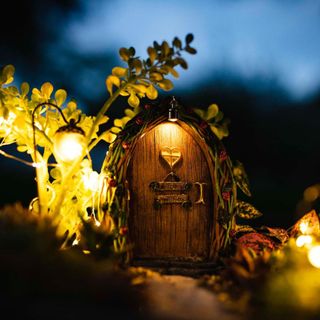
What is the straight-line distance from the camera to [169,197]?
3.27 meters

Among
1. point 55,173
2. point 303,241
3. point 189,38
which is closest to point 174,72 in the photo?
point 189,38

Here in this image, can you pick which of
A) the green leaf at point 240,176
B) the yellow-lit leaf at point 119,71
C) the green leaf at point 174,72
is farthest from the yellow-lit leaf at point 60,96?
the green leaf at point 240,176

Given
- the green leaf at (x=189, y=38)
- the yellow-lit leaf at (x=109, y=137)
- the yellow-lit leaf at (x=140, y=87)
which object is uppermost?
the green leaf at (x=189, y=38)

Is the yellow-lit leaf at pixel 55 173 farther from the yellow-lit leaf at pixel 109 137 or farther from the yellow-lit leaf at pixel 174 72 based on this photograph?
the yellow-lit leaf at pixel 174 72

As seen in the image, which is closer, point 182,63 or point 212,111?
point 182,63

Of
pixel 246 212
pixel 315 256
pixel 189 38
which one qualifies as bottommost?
pixel 315 256

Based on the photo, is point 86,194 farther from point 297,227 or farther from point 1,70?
point 297,227

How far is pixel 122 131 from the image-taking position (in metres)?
3.27

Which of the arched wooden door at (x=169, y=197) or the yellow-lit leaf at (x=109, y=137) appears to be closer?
the arched wooden door at (x=169, y=197)

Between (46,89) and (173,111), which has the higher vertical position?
(46,89)

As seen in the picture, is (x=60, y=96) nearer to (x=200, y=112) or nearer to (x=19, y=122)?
(x=19, y=122)

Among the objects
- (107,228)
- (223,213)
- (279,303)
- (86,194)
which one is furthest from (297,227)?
(86,194)

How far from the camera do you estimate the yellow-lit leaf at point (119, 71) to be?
122 inches

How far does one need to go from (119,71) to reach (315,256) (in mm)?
1945
